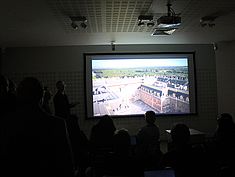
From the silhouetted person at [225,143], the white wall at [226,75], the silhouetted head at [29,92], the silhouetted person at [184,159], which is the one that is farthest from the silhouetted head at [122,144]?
the white wall at [226,75]

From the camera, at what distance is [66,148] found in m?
1.63

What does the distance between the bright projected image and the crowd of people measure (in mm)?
3209

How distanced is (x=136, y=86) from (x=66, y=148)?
19.7 feet

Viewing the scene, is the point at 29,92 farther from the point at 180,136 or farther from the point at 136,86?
the point at 136,86

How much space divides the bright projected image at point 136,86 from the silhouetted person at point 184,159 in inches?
203

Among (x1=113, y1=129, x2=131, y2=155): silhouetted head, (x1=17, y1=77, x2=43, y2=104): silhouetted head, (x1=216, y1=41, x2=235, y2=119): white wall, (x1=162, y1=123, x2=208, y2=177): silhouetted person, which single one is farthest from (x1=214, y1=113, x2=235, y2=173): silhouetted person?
(x1=216, y1=41, x2=235, y2=119): white wall

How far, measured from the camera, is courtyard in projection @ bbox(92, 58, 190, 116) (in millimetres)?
7504

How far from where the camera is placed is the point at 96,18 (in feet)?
15.5

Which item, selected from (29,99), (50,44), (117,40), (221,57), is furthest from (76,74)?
(29,99)

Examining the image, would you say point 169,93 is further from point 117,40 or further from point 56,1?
point 56,1

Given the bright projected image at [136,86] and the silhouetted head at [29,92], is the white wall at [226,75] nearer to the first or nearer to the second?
the bright projected image at [136,86]

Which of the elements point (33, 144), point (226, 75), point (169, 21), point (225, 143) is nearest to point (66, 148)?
point (33, 144)

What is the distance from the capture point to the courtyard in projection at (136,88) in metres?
7.50

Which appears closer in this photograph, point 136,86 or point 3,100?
point 3,100
